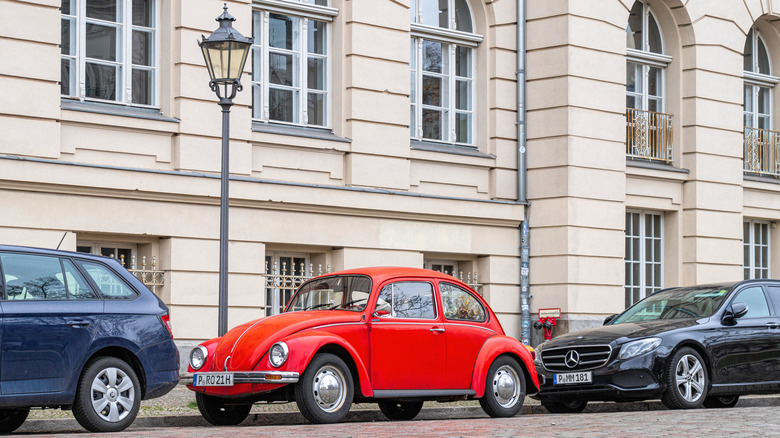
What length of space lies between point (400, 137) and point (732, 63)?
763cm

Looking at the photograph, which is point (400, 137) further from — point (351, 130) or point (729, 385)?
point (729, 385)

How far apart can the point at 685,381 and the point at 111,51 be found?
8568mm

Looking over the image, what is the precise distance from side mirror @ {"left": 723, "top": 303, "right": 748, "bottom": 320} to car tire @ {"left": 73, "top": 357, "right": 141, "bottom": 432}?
7.22 meters

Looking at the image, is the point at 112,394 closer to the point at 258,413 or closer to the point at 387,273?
the point at 258,413

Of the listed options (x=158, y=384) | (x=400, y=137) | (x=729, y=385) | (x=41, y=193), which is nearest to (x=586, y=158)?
(x=400, y=137)

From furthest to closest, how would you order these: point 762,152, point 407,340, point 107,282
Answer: point 762,152 → point 407,340 → point 107,282

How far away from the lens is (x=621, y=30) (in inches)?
877

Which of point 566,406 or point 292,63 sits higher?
point 292,63

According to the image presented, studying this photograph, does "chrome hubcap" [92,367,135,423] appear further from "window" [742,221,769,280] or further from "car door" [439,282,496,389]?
"window" [742,221,769,280]

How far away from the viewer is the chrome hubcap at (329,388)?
39.6 ft

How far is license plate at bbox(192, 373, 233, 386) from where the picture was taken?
12.0 m

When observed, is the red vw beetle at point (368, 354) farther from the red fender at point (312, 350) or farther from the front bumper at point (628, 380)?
the front bumper at point (628, 380)

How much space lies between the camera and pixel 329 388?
478 inches

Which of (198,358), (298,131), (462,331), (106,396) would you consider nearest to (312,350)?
(198,358)
